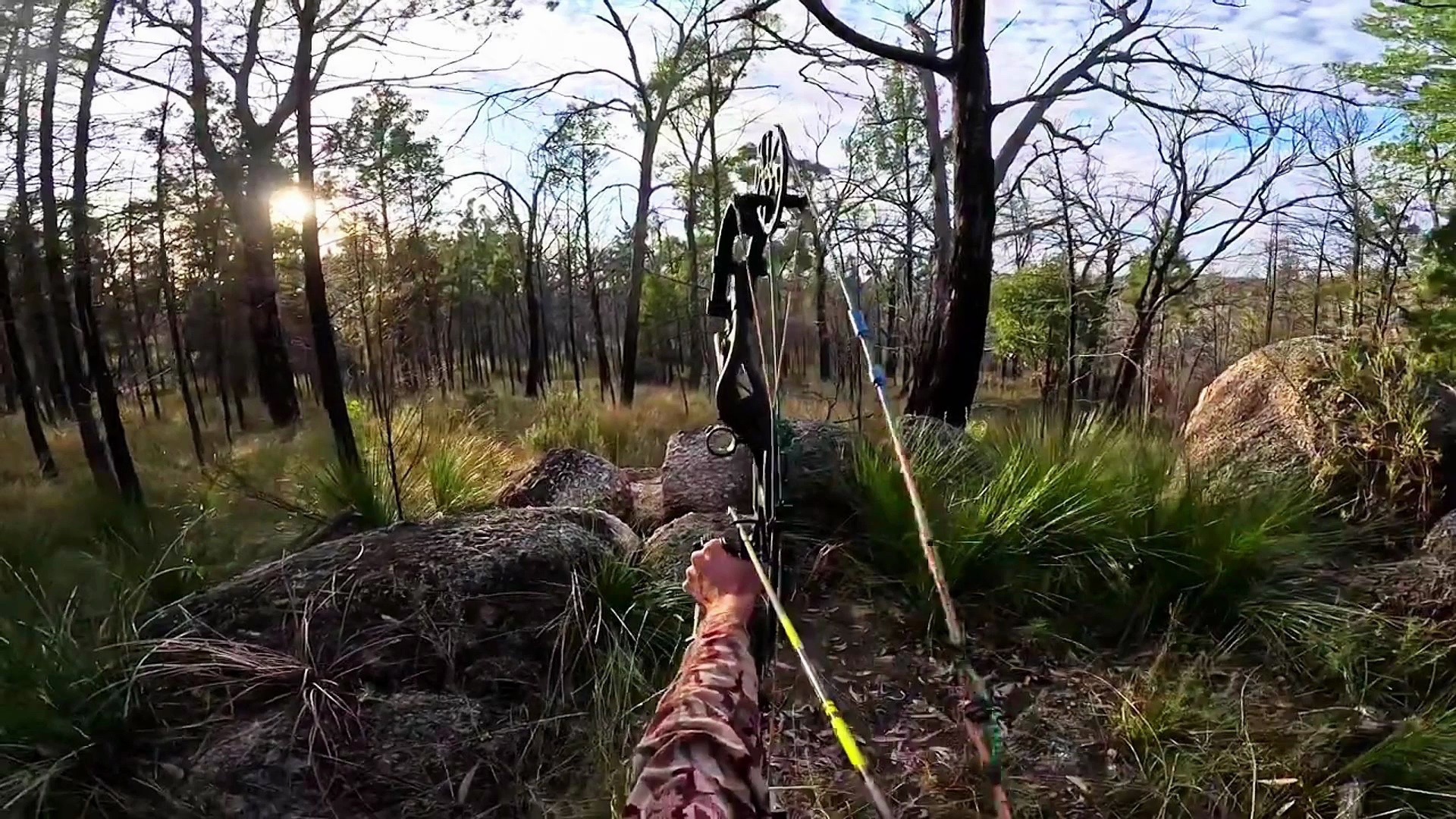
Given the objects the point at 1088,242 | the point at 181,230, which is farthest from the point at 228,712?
the point at 1088,242

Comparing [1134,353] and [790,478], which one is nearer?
[790,478]

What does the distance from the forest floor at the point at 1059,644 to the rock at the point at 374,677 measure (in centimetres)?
26

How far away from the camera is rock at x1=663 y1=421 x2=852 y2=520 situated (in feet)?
13.7

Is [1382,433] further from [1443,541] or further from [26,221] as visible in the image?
[26,221]

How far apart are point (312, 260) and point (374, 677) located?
5.26 meters

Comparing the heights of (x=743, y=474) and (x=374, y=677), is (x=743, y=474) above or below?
above

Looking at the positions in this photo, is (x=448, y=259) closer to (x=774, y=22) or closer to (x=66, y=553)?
(x=774, y=22)

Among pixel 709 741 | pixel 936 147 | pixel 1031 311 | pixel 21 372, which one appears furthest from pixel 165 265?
pixel 1031 311

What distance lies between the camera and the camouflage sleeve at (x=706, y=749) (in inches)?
42.4

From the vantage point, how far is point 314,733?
2.77 metres

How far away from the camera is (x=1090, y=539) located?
360 centimetres

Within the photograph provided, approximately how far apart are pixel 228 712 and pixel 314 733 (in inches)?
13.9

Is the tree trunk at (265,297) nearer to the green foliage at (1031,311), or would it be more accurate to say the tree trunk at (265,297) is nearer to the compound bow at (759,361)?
the compound bow at (759,361)

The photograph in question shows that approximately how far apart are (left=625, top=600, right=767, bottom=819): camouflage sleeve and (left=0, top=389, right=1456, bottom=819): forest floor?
1430 millimetres
